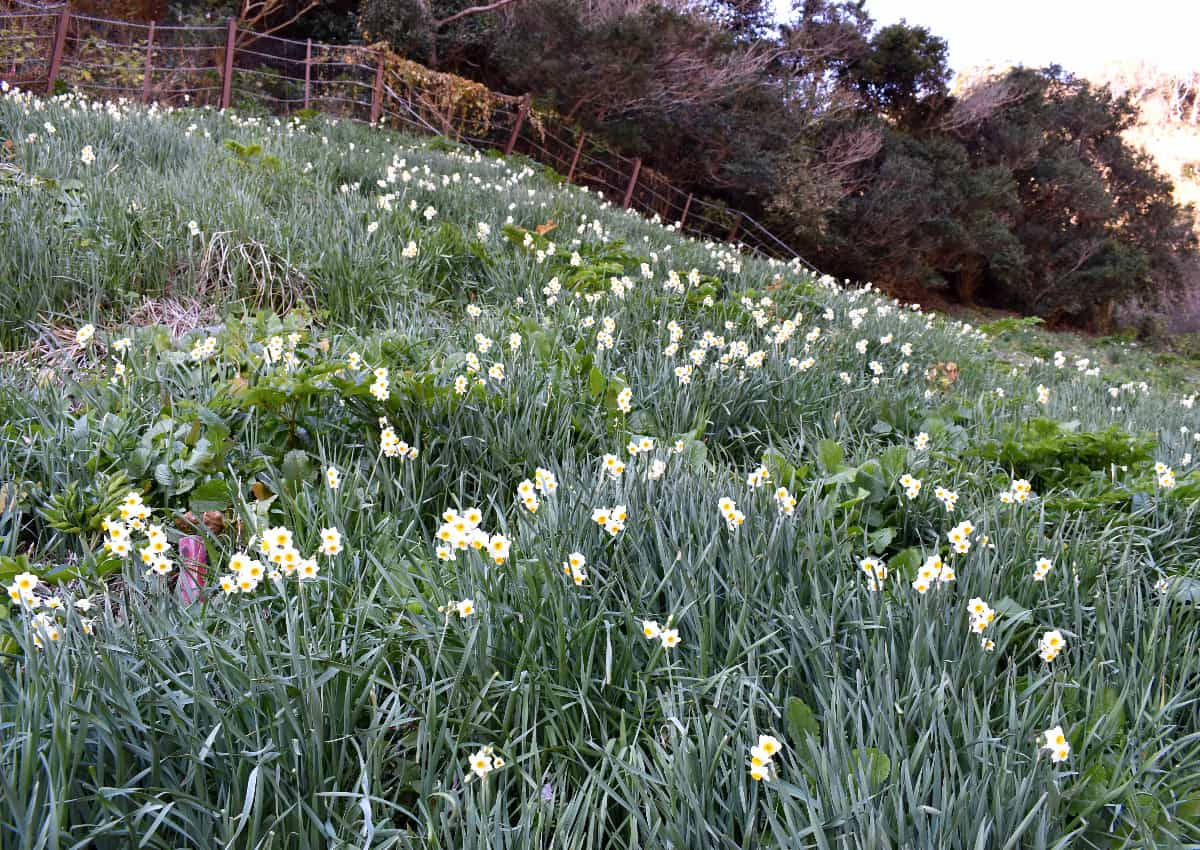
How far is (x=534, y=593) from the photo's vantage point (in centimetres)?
161

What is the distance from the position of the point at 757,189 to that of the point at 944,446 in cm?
1380

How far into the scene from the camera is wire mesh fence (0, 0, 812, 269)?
9.50 meters

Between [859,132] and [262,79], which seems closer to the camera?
[262,79]

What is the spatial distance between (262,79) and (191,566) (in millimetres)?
11391

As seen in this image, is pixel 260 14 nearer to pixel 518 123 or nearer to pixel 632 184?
pixel 518 123

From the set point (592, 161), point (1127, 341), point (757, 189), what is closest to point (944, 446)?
point (592, 161)

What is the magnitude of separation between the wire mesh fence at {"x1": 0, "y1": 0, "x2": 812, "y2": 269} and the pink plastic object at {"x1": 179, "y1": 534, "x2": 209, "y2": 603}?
7.91 meters

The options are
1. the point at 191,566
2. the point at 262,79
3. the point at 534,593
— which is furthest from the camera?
the point at 262,79

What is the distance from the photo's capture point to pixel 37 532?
2078 millimetres

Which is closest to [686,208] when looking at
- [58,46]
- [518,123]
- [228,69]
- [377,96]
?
[518,123]

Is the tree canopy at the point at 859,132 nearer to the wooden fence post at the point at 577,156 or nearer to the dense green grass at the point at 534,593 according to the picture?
the wooden fence post at the point at 577,156

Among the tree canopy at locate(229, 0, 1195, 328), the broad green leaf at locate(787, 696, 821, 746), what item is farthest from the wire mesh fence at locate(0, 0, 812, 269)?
the broad green leaf at locate(787, 696, 821, 746)

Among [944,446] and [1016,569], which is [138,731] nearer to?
[1016,569]

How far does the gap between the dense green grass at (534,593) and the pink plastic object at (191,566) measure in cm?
→ 7
